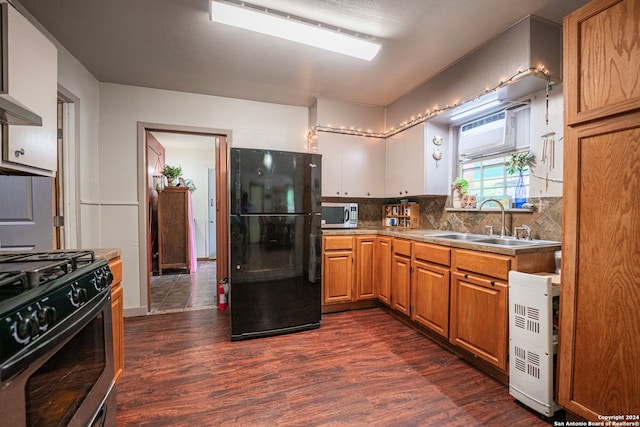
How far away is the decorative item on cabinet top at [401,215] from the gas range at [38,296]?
3.03 meters

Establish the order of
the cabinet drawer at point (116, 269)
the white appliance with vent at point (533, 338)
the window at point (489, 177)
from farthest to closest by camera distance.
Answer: the window at point (489, 177) < the cabinet drawer at point (116, 269) < the white appliance with vent at point (533, 338)

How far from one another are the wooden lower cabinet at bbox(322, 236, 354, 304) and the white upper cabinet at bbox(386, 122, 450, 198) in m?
0.92

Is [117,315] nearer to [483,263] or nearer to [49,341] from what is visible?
[49,341]

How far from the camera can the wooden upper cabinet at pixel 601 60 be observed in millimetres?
1216

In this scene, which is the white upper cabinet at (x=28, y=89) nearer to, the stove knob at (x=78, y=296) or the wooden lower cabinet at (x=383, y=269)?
the stove knob at (x=78, y=296)

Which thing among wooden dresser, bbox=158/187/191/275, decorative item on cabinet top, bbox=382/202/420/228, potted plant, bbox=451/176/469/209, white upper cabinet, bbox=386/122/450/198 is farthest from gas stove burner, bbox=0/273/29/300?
wooden dresser, bbox=158/187/191/275

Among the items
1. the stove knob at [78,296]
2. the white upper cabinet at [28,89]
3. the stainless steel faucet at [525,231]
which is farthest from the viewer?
the stainless steel faucet at [525,231]

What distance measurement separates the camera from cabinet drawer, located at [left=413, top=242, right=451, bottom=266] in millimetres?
2181

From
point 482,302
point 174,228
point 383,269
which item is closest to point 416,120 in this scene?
point 383,269

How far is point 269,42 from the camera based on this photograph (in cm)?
213

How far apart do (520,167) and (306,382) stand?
2351mm

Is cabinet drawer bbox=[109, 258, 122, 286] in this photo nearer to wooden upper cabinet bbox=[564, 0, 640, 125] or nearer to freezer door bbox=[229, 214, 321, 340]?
freezer door bbox=[229, 214, 321, 340]

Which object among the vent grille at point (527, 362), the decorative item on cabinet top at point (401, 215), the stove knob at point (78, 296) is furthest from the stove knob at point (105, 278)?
the decorative item on cabinet top at point (401, 215)

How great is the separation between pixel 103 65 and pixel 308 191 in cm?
218
